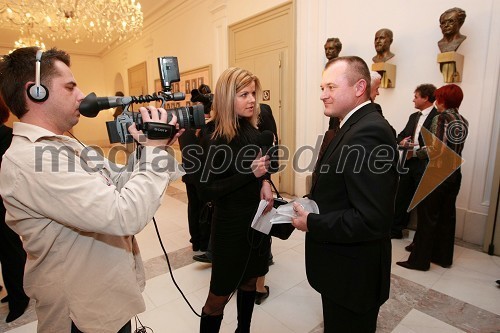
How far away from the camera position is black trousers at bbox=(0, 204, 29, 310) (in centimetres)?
207

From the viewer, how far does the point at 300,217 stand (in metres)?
1.19

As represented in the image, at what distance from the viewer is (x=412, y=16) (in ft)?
10.2

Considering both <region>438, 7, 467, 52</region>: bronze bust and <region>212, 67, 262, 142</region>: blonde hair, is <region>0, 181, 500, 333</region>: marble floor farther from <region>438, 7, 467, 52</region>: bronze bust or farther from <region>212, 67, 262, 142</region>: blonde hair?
<region>438, 7, 467, 52</region>: bronze bust

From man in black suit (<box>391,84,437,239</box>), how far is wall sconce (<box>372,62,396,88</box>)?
13.5 inches

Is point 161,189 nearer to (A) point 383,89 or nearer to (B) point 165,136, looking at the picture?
(B) point 165,136

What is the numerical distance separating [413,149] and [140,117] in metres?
2.97

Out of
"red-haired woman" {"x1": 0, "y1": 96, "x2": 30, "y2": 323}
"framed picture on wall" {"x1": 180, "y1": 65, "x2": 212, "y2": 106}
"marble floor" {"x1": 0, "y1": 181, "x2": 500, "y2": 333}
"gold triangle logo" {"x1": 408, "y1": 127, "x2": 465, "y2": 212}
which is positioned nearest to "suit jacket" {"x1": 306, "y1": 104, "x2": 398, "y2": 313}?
"marble floor" {"x1": 0, "y1": 181, "x2": 500, "y2": 333}

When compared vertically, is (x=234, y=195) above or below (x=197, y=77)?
below

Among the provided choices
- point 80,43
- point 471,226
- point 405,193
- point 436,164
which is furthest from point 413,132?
point 80,43

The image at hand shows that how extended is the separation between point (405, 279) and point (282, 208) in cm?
177

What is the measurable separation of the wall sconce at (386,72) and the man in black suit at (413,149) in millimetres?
342

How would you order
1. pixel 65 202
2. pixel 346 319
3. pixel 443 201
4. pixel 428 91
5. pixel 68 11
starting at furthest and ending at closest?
pixel 68 11 → pixel 428 91 → pixel 443 201 → pixel 346 319 → pixel 65 202

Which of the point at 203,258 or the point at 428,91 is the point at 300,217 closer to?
the point at 203,258

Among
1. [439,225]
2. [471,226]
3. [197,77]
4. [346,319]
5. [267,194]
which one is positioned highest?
[197,77]
